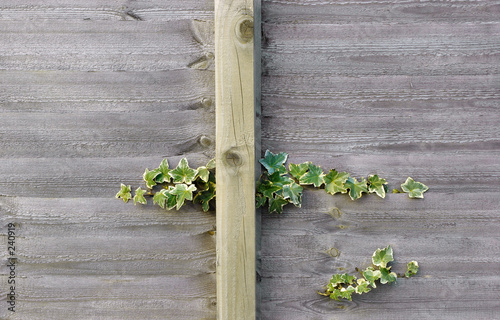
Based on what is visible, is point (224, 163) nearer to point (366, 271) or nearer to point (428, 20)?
point (366, 271)

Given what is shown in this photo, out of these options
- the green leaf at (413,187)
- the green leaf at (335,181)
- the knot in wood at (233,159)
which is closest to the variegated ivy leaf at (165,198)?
the knot in wood at (233,159)

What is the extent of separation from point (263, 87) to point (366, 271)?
0.70 m

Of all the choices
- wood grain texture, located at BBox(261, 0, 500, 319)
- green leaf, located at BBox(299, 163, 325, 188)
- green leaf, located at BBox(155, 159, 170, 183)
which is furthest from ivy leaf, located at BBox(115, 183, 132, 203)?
green leaf, located at BBox(299, 163, 325, 188)

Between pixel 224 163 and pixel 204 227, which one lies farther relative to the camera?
pixel 204 227

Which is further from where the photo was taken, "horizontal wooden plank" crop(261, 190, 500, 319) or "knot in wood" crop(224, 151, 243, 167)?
"horizontal wooden plank" crop(261, 190, 500, 319)

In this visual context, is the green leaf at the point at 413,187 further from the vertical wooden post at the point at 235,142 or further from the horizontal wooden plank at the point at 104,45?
the horizontal wooden plank at the point at 104,45

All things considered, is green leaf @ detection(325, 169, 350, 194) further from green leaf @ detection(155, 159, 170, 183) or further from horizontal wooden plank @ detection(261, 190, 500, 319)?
green leaf @ detection(155, 159, 170, 183)

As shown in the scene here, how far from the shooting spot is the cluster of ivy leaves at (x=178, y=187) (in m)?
1.15

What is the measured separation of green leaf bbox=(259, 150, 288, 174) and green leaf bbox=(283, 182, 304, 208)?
6cm

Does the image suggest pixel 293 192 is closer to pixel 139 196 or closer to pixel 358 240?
pixel 358 240

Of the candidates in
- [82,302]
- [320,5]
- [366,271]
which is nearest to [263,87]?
[320,5]

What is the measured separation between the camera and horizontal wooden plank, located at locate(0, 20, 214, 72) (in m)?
1.17

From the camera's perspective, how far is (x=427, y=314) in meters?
1.21

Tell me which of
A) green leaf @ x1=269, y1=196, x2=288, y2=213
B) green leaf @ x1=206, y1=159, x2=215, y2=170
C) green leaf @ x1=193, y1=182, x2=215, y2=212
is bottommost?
green leaf @ x1=269, y1=196, x2=288, y2=213
